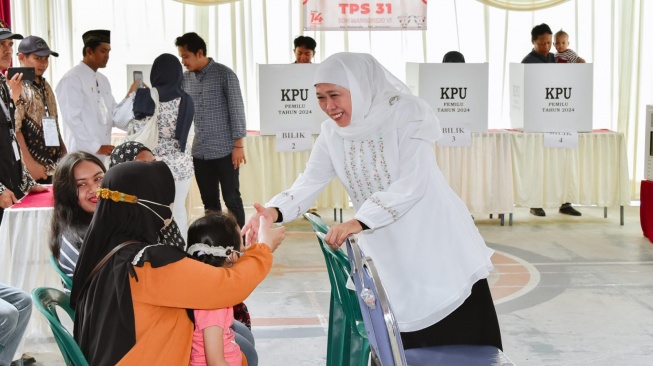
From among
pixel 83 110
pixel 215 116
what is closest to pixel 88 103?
pixel 83 110

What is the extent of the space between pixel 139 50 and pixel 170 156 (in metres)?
3.48

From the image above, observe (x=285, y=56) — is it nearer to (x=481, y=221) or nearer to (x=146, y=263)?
(x=481, y=221)

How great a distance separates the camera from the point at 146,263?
2.21 meters

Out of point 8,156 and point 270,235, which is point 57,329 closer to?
point 270,235

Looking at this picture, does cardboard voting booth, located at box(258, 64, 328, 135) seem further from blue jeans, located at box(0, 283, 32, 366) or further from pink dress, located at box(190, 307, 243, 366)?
pink dress, located at box(190, 307, 243, 366)

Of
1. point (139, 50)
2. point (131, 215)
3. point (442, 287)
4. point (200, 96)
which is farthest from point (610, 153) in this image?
point (131, 215)

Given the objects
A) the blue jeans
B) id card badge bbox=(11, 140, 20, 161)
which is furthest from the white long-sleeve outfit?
the blue jeans

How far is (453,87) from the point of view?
683 cm

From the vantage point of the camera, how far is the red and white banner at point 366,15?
8195 mm

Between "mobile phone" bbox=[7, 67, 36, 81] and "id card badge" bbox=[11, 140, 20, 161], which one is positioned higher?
"mobile phone" bbox=[7, 67, 36, 81]

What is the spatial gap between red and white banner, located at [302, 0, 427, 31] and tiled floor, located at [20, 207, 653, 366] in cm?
199

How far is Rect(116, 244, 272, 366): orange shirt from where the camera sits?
221 cm

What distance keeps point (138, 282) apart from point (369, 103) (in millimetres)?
1003

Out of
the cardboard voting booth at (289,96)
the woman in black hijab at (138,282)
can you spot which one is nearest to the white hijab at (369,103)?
the woman in black hijab at (138,282)
